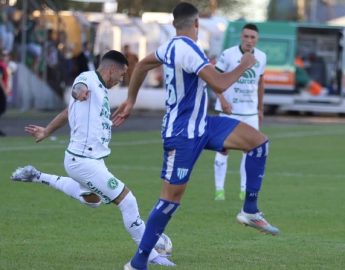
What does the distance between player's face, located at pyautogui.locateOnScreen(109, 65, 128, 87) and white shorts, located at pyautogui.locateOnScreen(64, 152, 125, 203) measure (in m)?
0.73

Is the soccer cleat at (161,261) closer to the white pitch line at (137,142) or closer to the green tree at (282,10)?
the white pitch line at (137,142)

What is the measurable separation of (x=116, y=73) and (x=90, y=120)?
0.49 m

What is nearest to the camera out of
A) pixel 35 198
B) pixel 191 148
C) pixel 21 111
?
pixel 191 148

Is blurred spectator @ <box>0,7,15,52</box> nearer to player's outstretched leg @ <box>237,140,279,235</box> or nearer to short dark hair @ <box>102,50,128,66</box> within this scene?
player's outstretched leg @ <box>237,140,279,235</box>

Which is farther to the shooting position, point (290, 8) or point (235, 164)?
point (290, 8)

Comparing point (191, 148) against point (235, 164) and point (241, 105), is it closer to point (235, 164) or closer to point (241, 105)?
point (241, 105)

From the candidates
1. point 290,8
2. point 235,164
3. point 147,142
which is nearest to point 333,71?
point 147,142

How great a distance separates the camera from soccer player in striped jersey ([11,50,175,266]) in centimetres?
1004

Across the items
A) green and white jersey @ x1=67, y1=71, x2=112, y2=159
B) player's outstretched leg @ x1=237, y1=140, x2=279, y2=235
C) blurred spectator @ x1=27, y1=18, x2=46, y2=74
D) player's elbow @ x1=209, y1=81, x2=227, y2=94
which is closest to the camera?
player's elbow @ x1=209, y1=81, x2=227, y2=94

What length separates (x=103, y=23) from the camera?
→ 40.7 meters

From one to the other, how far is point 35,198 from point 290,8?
68.0m

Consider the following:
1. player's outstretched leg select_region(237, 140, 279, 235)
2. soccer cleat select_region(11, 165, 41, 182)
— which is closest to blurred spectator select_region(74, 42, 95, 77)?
soccer cleat select_region(11, 165, 41, 182)

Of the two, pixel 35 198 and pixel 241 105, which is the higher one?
pixel 241 105

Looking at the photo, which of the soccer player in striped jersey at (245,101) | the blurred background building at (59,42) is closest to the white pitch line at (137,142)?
the blurred background building at (59,42)
